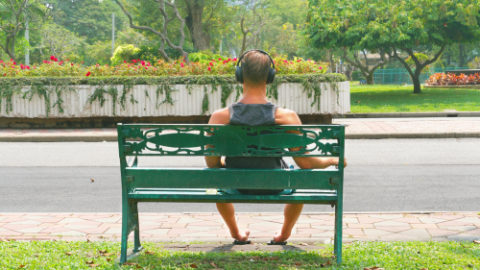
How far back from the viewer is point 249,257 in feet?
13.4

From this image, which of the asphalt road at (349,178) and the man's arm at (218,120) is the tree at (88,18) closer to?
the asphalt road at (349,178)

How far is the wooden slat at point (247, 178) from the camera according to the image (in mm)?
3969

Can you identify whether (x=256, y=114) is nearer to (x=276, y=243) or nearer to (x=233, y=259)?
(x=233, y=259)

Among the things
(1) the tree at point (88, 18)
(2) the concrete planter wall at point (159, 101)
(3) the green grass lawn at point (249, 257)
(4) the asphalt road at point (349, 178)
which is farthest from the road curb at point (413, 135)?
(1) the tree at point (88, 18)

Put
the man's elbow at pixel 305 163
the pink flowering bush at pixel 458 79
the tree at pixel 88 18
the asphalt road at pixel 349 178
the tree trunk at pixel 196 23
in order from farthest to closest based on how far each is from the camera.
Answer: the tree at pixel 88 18, the pink flowering bush at pixel 458 79, the tree trunk at pixel 196 23, the asphalt road at pixel 349 178, the man's elbow at pixel 305 163

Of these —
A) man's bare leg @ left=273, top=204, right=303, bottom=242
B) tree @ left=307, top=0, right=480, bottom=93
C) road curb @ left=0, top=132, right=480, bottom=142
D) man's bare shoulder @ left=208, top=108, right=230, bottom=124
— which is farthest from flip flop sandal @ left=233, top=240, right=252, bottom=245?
tree @ left=307, top=0, right=480, bottom=93

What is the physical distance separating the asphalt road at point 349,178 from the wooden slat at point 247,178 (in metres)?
2.33

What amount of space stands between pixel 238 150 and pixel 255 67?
0.62 meters

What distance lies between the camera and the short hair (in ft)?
13.6

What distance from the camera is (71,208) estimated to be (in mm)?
6520

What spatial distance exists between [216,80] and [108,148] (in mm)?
4184

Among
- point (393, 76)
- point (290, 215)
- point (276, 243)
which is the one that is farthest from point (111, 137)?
point (393, 76)

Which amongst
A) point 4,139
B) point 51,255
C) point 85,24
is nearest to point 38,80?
point 4,139

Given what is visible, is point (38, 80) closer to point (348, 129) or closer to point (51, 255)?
point (348, 129)
